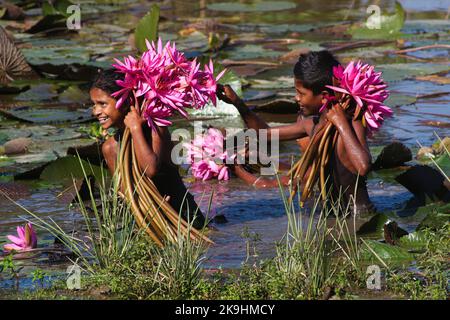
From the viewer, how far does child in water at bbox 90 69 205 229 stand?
205 inches

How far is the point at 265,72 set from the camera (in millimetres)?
9617

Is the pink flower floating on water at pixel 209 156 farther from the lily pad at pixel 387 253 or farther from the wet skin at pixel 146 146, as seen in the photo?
the lily pad at pixel 387 253

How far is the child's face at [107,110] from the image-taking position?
5383 mm

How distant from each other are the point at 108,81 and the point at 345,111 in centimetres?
129

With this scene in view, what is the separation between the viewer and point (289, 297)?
13.6 feet

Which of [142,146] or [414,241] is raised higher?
[142,146]

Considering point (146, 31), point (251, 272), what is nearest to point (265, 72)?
point (146, 31)

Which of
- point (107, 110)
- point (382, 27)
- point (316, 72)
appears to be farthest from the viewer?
point (382, 27)

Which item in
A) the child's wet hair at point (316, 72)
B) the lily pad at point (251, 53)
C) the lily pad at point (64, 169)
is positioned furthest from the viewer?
the lily pad at point (251, 53)

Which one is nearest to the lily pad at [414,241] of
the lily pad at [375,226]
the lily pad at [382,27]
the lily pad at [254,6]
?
the lily pad at [375,226]

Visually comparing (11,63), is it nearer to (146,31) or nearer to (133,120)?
(146,31)

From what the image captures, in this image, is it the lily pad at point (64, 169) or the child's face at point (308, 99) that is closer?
the child's face at point (308, 99)

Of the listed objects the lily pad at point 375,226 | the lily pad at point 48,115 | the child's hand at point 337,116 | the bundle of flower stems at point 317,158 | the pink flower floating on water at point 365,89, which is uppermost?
the pink flower floating on water at point 365,89

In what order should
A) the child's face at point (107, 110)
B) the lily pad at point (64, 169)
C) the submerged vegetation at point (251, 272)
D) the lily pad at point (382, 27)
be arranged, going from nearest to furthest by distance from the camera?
the submerged vegetation at point (251, 272), the child's face at point (107, 110), the lily pad at point (64, 169), the lily pad at point (382, 27)
